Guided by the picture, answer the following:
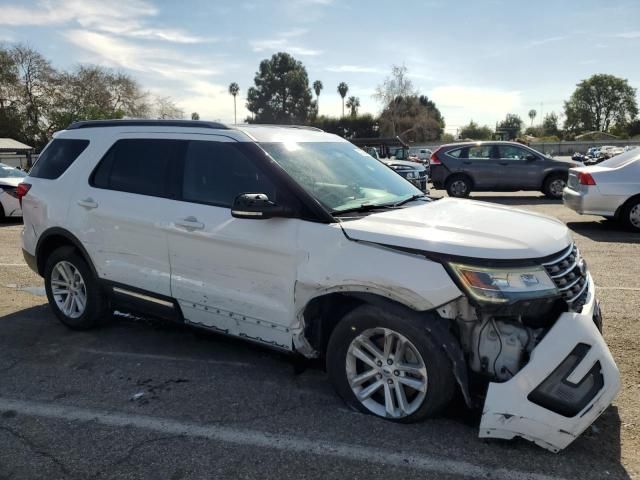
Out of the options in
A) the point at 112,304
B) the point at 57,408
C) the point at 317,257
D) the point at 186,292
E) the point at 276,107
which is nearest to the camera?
the point at 317,257

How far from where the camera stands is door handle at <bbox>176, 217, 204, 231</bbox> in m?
3.74

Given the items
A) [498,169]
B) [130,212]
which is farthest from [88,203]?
[498,169]

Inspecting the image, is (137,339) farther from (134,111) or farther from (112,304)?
(134,111)

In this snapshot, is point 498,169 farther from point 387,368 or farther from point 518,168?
point 387,368

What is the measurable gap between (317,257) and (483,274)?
3.21ft

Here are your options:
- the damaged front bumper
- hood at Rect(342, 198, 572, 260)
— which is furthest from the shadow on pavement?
the damaged front bumper

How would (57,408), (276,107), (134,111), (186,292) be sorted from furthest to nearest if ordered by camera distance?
(276,107), (134,111), (186,292), (57,408)

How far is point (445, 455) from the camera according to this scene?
9.42 feet

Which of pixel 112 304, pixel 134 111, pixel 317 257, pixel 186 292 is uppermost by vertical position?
pixel 134 111

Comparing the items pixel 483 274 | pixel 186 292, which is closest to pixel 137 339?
pixel 186 292

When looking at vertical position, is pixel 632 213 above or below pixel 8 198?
above

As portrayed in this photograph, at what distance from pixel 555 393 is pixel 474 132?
10694cm

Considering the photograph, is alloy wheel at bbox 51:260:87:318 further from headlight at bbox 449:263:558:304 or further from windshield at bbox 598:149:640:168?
windshield at bbox 598:149:640:168

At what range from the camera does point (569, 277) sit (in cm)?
308
